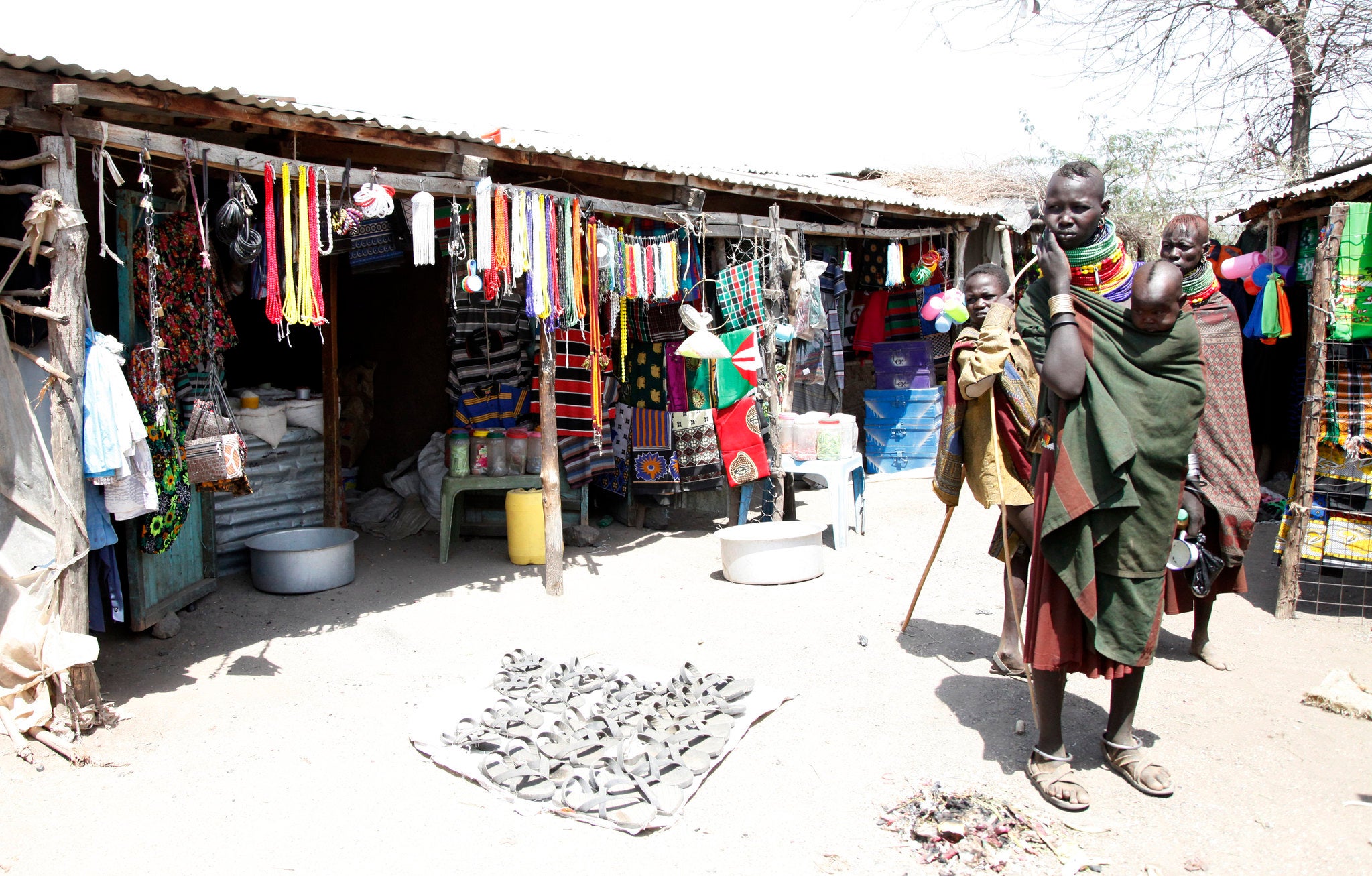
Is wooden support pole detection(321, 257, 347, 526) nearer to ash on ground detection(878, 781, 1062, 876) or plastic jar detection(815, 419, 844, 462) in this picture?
plastic jar detection(815, 419, 844, 462)

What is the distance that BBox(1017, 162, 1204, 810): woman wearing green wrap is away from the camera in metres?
3.12

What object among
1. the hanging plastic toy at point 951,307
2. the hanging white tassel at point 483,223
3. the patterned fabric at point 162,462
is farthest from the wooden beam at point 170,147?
the hanging plastic toy at point 951,307

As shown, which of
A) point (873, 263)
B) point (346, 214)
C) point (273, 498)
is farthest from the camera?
point (873, 263)

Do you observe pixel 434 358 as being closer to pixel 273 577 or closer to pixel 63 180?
pixel 273 577

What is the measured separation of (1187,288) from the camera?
14.9 feet

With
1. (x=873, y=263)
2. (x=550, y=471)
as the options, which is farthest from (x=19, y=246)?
(x=873, y=263)

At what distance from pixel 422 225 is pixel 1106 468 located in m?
3.87

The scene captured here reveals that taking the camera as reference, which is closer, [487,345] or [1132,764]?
[1132,764]

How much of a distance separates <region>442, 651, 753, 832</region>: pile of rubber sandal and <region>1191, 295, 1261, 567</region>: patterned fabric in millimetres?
2472

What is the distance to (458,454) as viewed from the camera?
718 cm

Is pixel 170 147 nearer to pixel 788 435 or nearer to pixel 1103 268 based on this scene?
pixel 1103 268

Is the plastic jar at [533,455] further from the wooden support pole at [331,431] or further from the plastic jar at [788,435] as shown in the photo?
the plastic jar at [788,435]

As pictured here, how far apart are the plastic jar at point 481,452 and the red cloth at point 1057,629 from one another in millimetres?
4956

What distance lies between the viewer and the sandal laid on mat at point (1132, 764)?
3.33m
